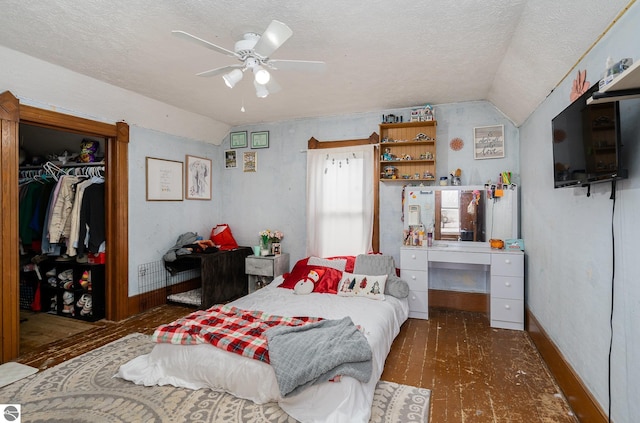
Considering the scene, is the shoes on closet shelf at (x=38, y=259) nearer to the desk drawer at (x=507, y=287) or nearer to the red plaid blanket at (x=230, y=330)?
the red plaid blanket at (x=230, y=330)

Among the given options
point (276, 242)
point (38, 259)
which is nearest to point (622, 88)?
point (276, 242)

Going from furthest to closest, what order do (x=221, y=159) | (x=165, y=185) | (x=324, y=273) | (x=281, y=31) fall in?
(x=221, y=159) → (x=165, y=185) → (x=324, y=273) → (x=281, y=31)

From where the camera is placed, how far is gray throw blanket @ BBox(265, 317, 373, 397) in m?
1.92

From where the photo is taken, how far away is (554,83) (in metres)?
2.41

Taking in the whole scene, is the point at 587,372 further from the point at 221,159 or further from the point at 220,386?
the point at 221,159

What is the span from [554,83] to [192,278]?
15.9 ft

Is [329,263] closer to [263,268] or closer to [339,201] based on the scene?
[339,201]

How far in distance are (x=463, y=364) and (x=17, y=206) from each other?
4147 millimetres

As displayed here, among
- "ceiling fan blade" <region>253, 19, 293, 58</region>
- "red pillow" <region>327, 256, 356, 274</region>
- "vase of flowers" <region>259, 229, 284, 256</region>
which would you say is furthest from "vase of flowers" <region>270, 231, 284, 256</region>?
"ceiling fan blade" <region>253, 19, 293, 58</region>

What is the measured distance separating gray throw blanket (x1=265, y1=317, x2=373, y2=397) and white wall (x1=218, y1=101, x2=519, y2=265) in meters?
2.32

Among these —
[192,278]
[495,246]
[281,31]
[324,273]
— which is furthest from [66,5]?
[495,246]

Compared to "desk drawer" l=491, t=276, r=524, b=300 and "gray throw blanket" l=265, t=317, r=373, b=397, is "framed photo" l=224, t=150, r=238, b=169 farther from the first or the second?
"desk drawer" l=491, t=276, r=524, b=300

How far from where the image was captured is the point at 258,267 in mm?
4570

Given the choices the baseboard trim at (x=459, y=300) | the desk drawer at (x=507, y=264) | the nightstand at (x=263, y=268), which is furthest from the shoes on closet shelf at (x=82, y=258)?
the desk drawer at (x=507, y=264)
